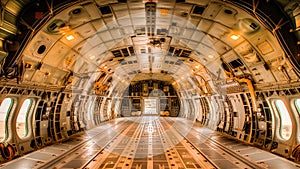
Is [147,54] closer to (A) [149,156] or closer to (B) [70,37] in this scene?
(B) [70,37]

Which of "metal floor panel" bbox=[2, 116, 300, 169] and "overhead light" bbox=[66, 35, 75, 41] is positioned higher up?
"overhead light" bbox=[66, 35, 75, 41]

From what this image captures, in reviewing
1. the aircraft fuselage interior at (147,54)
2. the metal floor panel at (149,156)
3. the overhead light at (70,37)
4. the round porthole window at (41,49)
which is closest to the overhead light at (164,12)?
the aircraft fuselage interior at (147,54)

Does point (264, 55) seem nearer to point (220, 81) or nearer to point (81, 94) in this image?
point (220, 81)

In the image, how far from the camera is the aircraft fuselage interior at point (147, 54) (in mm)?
6055

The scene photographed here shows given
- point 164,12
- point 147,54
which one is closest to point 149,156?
point 164,12

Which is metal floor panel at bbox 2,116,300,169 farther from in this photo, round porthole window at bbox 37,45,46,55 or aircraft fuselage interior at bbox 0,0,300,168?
round porthole window at bbox 37,45,46,55

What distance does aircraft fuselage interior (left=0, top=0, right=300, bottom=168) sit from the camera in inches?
238

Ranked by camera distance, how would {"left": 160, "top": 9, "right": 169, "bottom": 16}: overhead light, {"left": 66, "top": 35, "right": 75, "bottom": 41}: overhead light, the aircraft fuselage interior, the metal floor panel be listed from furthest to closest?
{"left": 66, "top": 35, "right": 75, "bottom": 41}: overhead light → {"left": 160, "top": 9, "right": 169, "bottom": 16}: overhead light → the metal floor panel → the aircraft fuselage interior

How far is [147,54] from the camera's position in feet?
47.4

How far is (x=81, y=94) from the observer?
45.1 feet

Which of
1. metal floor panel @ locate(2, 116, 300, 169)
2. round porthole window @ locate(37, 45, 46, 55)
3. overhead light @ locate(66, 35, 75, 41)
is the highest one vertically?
overhead light @ locate(66, 35, 75, 41)

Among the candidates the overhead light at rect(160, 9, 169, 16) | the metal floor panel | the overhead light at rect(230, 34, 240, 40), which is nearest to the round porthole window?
the metal floor panel

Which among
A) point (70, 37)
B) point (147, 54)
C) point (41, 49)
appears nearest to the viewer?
point (41, 49)

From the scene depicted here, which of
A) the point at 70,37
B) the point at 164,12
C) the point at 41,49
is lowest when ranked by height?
the point at 41,49
